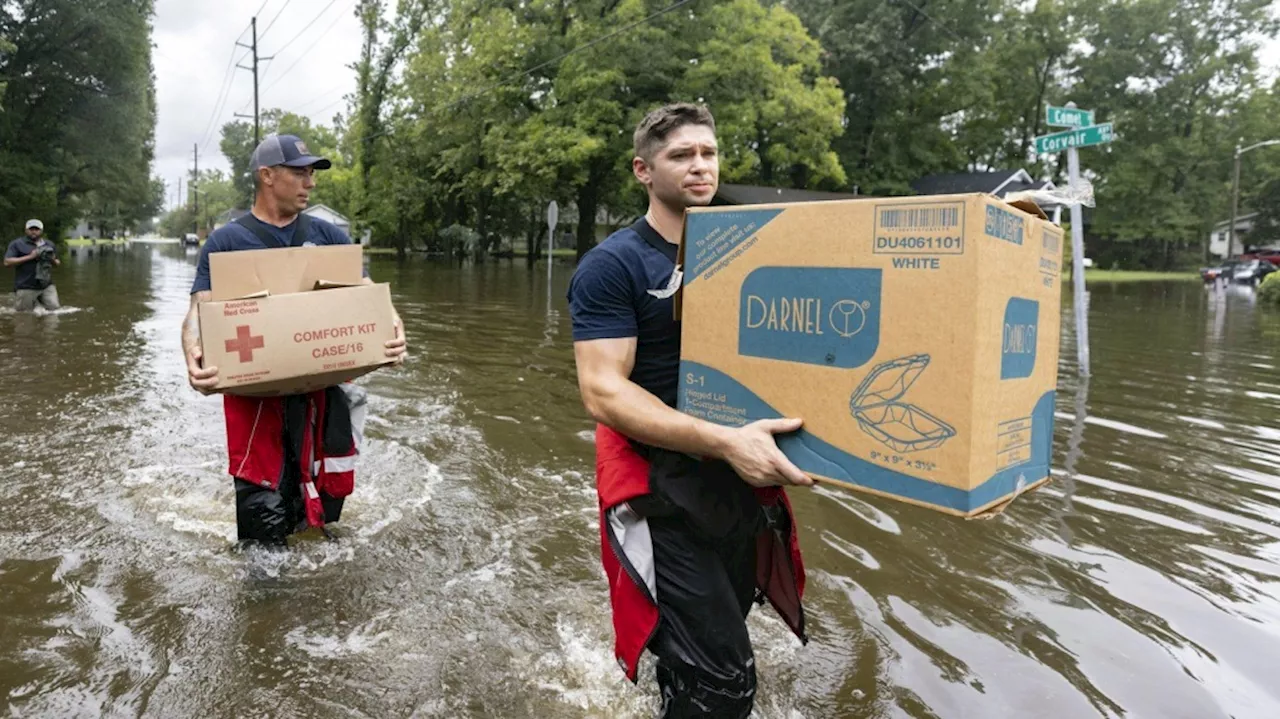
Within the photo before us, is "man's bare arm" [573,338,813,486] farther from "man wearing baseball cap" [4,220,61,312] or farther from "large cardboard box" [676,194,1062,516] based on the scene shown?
"man wearing baseball cap" [4,220,61,312]

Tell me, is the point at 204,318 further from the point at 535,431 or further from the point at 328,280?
the point at 535,431

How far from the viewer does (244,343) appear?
118 inches

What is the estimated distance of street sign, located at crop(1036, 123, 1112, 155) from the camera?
813cm

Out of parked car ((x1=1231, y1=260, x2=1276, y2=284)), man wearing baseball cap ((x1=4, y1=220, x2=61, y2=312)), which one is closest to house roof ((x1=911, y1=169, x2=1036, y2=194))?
parked car ((x1=1231, y1=260, x2=1276, y2=284))

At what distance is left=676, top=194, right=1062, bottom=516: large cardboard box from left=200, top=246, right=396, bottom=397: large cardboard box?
1.70 meters

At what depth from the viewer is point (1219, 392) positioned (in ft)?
27.9

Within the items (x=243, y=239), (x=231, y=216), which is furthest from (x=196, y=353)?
(x=231, y=216)

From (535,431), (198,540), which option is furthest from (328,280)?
(535,431)

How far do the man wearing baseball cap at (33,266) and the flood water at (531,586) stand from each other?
6.74 metres

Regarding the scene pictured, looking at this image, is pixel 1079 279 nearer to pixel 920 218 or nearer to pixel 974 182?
pixel 920 218

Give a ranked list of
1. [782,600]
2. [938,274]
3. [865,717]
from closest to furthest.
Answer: [938,274], [782,600], [865,717]

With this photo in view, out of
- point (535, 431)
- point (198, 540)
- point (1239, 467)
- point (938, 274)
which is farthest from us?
point (535, 431)

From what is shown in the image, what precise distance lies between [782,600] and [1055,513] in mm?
3115

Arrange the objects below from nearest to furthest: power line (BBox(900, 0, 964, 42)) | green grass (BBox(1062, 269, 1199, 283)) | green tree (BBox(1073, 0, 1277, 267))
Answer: green grass (BBox(1062, 269, 1199, 283)) → power line (BBox(900, 0, 964, 42)) → green tree (BBox(1073, 0, 1277, 267))
